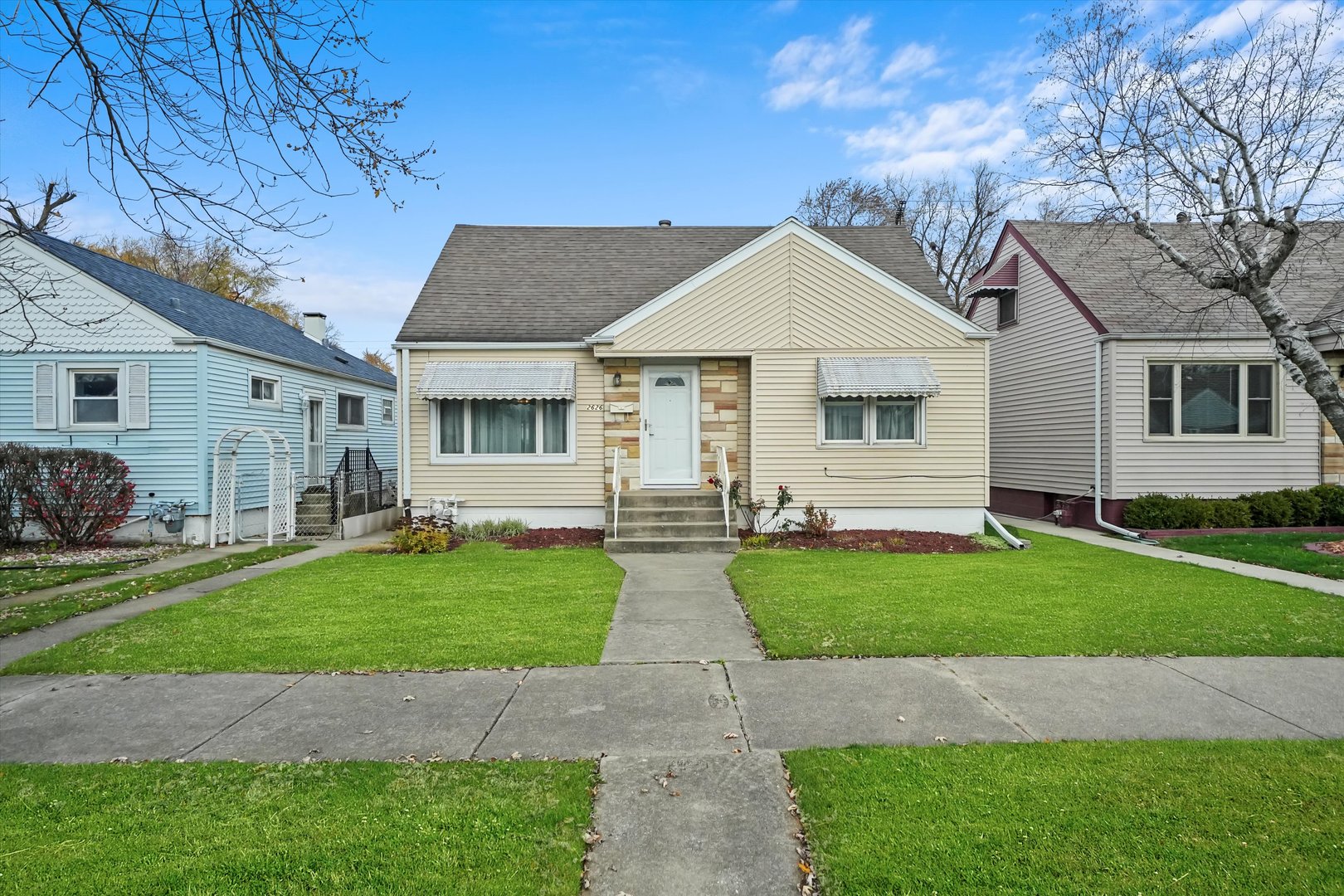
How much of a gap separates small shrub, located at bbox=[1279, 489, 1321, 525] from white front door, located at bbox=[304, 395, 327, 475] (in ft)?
64.5

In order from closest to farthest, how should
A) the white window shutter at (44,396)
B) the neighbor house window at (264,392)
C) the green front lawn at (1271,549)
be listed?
the green front lawn at (1271,549) → the white window shutter at (44,396) → the neighbor house window at (264,392)

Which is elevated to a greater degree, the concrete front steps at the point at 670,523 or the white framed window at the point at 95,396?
the white framed window at the point at 95,396

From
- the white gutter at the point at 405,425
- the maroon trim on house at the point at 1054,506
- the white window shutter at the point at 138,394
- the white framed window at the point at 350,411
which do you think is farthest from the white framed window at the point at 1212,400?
the white window shutter at the point at 138,394

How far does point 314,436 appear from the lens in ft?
51.0

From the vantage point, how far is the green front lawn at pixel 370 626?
504cm

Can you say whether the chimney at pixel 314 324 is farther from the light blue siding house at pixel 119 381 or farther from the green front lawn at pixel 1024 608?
the green front lawn at pixel 1024 608

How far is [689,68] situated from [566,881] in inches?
504

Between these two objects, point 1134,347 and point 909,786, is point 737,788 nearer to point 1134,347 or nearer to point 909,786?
point 909,786

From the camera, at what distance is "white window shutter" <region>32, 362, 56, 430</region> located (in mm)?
11711

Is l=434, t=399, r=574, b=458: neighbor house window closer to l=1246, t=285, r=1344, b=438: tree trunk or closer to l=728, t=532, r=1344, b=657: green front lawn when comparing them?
l=728, t=532, r=1344, b=657: green front lawn

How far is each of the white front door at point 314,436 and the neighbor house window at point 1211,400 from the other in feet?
57.1

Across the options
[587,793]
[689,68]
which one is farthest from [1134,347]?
[587,793]

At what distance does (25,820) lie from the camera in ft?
9.41

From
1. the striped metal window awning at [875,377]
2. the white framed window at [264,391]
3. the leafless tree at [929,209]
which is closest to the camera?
the striped metal window awning at [875,377]
